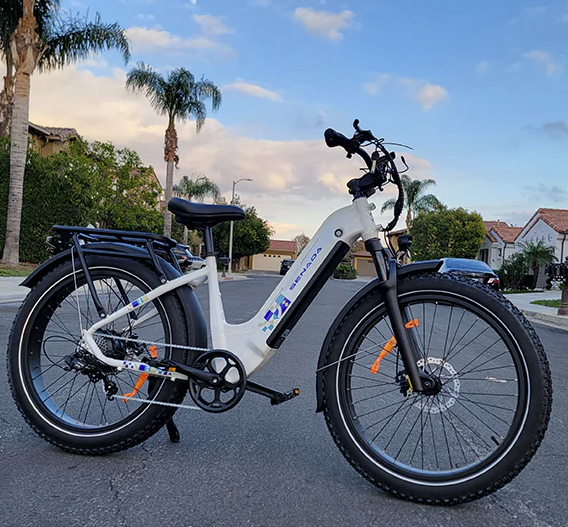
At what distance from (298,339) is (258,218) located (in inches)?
2213

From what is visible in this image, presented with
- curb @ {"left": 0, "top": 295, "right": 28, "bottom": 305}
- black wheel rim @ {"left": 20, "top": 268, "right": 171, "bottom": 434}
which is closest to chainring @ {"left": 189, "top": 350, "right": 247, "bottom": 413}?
black wheel rim @ {"left": 20, "top": 268, "right": 171, "bottom": 434}

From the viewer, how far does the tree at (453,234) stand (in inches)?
2074

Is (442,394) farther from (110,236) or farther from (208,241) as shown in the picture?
(110,236)

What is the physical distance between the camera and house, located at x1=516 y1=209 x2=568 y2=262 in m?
39.2

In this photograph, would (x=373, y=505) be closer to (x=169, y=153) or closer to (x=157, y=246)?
(x=157, y=246)

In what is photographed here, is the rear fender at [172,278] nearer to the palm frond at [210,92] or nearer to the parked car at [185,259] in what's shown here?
the parked car at [185,259]

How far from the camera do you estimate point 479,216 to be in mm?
53625

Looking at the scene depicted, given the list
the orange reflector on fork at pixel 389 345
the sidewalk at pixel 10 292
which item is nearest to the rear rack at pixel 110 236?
the orange reflector on fork at pixel 389 345

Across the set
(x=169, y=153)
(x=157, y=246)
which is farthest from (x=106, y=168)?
(x=157, y=246)

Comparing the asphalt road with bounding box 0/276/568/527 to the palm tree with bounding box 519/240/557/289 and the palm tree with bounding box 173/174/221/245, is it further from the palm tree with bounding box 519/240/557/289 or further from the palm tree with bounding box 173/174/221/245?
the palm tree with bounding box 173/174/221/245

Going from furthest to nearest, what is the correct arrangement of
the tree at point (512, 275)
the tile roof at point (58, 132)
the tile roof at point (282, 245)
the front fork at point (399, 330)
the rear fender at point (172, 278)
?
the tile roof at point (282, 245) < the tile roof at point (58, 132) < the tree at point (512, 275) < the rear fender at point (172, 278) < the front fork at point (399, 330)

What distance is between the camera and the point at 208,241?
296 cm

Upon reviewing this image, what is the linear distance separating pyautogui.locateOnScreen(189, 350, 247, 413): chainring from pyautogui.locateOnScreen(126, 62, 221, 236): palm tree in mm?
30061

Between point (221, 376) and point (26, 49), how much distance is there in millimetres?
20922
